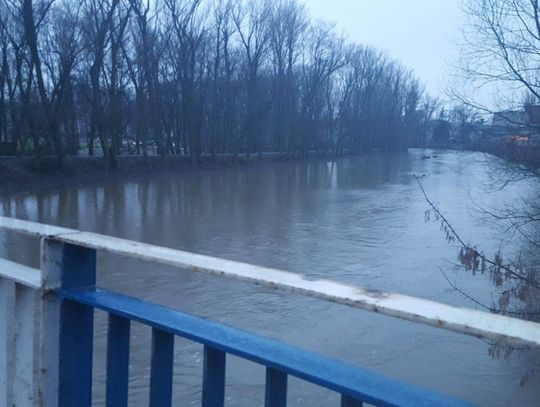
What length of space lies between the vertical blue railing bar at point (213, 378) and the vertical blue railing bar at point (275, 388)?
0.66 ft

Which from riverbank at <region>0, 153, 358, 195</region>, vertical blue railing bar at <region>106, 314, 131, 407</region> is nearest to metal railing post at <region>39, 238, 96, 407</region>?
vertical blue railing bar at <region>106, 314, 131, 407</region>

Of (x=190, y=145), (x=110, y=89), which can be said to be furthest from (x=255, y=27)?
(x=110, y=89)

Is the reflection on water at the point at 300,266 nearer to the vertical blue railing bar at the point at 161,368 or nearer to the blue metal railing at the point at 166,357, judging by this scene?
the blue metal railing at the point at 166,357

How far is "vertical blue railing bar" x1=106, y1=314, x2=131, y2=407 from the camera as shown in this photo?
7.18 feet

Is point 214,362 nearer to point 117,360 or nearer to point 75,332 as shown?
point 117,360

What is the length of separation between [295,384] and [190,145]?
39984 millimetres

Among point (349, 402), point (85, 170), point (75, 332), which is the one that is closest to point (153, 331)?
point (75, 332)

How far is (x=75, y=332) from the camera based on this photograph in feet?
7.55

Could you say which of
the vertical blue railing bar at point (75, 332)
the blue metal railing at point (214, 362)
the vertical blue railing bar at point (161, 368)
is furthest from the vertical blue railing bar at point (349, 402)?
the vertical blue railing bar at point (75, 332)

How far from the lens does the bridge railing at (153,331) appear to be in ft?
4.77

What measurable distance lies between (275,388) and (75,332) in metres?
0.97

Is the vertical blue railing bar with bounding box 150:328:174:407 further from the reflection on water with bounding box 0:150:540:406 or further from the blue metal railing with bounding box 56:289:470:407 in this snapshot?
the reflection on water with bounding box 0:150:540:406

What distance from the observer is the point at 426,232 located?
1689cm

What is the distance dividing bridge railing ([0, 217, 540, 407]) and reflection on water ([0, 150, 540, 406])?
3.31 m
